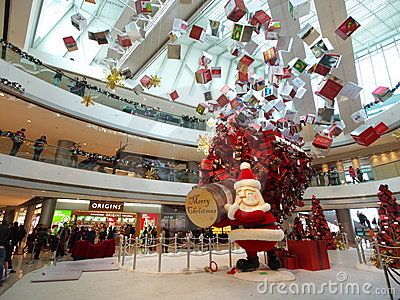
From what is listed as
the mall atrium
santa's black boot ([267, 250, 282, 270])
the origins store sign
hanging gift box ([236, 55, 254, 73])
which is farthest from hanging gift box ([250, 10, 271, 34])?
the origins store sign

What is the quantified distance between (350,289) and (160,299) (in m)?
2.75

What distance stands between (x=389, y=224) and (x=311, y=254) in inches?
75.2

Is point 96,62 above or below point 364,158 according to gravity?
above

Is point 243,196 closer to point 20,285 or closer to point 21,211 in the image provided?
point 20,285

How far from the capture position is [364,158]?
48.7 feet

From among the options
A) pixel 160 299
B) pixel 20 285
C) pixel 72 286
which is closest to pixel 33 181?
pixel 20 285

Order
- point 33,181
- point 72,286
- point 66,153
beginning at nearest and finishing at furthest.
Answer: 1. point 72,286
2. point 33,181
3. point 66,153

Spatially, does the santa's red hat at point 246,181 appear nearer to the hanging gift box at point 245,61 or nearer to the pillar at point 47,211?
the hanging gift box at point 245,61

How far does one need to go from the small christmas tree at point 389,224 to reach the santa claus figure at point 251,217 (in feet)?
10.5

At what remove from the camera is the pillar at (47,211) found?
10797 millimetres

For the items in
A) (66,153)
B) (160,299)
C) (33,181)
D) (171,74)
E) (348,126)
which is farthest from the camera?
(171,74)

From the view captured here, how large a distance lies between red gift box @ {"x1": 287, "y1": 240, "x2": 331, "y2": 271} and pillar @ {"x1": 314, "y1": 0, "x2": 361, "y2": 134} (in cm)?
435

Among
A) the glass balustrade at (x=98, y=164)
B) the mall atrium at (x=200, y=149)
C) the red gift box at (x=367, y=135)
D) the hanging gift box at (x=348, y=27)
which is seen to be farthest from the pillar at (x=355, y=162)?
the hanging gift box at (x=348, y=27)

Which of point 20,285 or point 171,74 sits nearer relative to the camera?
point 20,285
